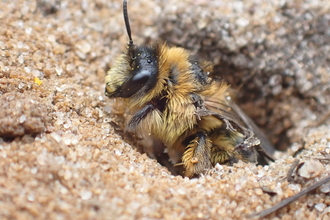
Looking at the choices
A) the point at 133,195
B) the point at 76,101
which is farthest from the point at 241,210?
the point at 76,101

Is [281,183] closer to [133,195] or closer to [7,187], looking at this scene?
[133,195]

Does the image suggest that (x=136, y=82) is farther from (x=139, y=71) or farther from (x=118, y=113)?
(x=118, y=113)

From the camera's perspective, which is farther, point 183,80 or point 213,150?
point 213,150

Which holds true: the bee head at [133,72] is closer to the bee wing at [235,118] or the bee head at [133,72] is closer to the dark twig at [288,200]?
the bee wing at [235,118]

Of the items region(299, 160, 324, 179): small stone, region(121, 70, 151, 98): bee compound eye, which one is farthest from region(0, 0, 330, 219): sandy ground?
region(121, 70, 151, 98): bee compound eye

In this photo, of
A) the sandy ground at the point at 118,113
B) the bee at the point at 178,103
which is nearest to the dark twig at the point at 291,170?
the sandy ground at the point at 118,113

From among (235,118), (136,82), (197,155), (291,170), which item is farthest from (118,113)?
(291,170)
